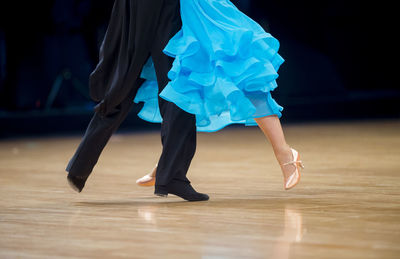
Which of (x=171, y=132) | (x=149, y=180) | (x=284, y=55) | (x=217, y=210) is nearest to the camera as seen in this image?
(x=217, y=210)

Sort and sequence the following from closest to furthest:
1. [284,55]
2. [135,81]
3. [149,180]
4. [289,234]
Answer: [289,234] < [135,81] < [149,180] < [284,55]

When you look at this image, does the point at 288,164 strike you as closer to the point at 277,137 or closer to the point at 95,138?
the point at 277,137

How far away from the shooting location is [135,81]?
7.32 ft

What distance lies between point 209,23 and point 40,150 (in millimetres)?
2388

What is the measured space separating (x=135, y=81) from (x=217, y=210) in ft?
1.77

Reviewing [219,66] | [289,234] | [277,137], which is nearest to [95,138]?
[219,66]

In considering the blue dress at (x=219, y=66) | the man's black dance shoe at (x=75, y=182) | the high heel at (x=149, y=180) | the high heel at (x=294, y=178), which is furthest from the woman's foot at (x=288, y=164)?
the man's black dance shoe at (x=75, y=182)

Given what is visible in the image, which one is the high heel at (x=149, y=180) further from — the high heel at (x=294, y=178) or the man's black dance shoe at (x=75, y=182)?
the high heel at (x=294, y=178)

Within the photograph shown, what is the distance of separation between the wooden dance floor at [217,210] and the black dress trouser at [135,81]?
0.48ft

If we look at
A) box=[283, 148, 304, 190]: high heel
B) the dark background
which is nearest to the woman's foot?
box=[283, 148, 304, 190]: high heel

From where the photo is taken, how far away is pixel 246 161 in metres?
3.31

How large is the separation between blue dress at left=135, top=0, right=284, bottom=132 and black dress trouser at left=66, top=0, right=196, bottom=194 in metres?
0.06

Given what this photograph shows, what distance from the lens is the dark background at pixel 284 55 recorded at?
661 cm

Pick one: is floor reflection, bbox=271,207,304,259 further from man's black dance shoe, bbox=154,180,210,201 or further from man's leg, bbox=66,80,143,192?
man's leg, bbox=66,80,143,192
